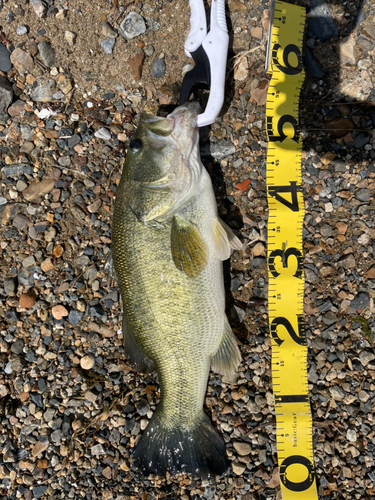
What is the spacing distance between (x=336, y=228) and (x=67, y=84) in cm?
298

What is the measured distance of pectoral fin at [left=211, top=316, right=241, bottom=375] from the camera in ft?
9.34

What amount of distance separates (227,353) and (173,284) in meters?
0.81

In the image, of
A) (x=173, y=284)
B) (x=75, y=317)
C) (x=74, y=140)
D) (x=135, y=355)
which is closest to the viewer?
(x=173, y=284)

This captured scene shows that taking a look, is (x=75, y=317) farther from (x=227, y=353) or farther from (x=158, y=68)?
(x=158, y=68)

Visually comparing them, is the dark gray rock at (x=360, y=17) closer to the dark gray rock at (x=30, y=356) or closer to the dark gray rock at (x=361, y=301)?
the dark gray rock at (x=361, y=301)

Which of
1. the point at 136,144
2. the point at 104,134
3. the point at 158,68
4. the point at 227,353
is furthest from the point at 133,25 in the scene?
the point at 227,353

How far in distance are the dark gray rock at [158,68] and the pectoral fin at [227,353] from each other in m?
2.44

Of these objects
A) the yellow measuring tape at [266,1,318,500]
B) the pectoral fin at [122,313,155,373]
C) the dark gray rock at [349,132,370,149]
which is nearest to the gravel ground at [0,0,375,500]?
the dark gray rock at [349,132,370,149]

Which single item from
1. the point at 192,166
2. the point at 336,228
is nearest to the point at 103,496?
the point at 192,166

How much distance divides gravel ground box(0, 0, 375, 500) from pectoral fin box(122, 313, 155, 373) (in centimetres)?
37

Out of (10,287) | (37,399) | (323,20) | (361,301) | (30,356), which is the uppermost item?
(323,20)

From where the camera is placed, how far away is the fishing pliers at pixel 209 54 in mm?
2893

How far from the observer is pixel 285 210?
120 inches

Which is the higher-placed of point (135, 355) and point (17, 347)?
point (135, 355)
